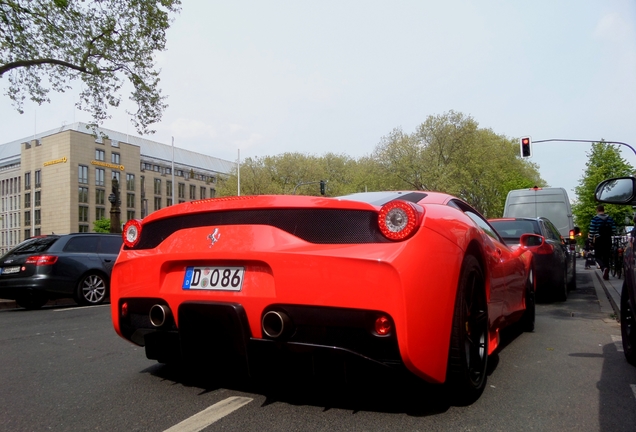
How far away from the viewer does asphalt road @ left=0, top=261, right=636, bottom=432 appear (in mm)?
2785

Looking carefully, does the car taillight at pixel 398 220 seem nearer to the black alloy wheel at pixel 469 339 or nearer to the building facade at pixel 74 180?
the black alloy wheel at pixel 469 339

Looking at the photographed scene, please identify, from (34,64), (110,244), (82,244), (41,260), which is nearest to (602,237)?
(110,244)

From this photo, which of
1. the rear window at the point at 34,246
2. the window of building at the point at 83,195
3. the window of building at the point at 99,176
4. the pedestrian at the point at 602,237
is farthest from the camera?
the window of building at the point at 99,176

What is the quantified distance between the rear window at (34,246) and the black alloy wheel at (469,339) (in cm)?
864

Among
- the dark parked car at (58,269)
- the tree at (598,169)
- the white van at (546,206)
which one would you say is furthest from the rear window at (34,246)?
the tree at (598,169)

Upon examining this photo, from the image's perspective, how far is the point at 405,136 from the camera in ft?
163

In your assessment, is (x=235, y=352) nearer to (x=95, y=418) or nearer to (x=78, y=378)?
(x=95, y=418)

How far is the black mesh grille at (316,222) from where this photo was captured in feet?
9.05

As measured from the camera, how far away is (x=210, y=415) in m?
2.87

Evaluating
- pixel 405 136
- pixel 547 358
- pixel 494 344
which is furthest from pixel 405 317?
pixel 405 136

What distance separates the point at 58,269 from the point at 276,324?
807 cm

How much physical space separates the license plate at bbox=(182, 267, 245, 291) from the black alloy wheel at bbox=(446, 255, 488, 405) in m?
1.15

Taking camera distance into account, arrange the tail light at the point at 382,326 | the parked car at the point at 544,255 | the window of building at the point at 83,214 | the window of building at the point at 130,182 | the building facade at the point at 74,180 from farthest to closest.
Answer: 1. the window of building at the point at 130,182
2. the window of building at the point at 83,214
3. the building facade at the point at 74,180
4. the parked car at the point at 544,255
5. the tail light at the point at 382,326

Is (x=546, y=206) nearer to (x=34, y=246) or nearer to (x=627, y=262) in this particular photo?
(x=627, y=262)
